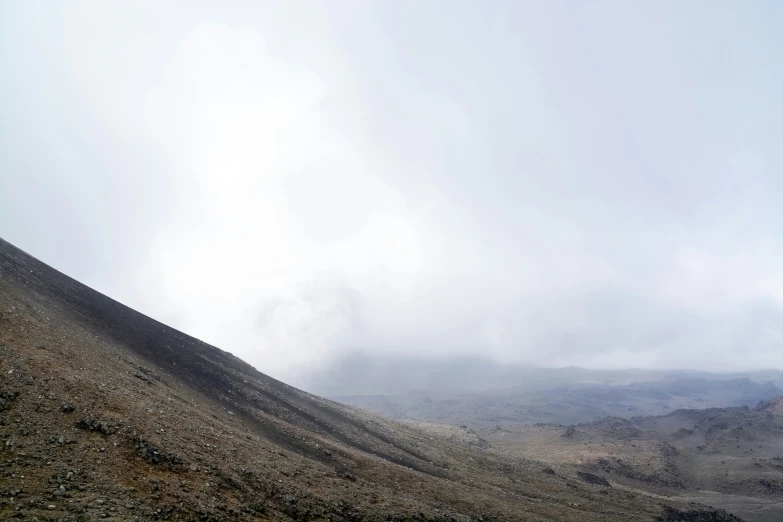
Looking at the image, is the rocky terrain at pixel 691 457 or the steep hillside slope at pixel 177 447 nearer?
the steep hillside slope at pixel 177 447

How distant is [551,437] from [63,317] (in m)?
139

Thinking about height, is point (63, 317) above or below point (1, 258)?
below

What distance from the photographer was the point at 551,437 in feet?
451

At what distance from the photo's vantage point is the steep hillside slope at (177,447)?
1927 cm

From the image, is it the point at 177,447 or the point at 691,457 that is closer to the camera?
the point at 177,447

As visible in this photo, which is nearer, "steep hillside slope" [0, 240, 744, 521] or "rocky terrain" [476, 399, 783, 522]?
"steep hillside slope" [0, 240, 744, 521]

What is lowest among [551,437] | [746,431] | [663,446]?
[551,437]

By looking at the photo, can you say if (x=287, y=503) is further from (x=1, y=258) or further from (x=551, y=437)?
(x=551, y=437)

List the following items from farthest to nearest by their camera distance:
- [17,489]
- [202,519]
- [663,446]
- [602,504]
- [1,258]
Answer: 1. [663,446]
2. [602,504]
3. [1,258]
4. [202,519]
5. [17,489]

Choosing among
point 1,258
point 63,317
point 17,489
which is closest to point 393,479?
point 17,489

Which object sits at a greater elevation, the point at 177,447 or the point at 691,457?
the point at 691,457

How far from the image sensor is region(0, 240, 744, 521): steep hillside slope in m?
19.3

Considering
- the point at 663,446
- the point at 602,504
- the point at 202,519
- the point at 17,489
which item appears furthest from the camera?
the point at 663,446

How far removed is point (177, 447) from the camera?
79.9 feet
